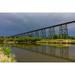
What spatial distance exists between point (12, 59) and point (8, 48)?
18 centimetres

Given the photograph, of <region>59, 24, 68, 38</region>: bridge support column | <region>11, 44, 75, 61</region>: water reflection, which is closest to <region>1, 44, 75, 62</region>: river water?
<region>11, 44, 75, 61</region>: water reflection

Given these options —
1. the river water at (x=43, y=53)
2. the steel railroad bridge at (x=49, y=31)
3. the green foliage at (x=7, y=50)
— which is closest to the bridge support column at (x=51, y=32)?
the steel railroad bridge at (x=49, y=31)

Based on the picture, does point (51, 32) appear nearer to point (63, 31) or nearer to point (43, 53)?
point (63, 31)

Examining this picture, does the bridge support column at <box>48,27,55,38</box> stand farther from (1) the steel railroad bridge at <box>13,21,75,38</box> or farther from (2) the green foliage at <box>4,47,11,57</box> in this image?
(2) the green foliage at <box>4,47,11,57</box>

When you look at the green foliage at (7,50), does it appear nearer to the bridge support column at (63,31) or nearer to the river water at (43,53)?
the river water at (43,53)

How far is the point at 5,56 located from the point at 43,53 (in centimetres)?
51

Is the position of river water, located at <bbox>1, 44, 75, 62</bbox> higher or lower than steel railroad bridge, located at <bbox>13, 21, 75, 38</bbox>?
lower

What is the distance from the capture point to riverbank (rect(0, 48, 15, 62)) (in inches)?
130

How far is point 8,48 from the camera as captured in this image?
3406mm

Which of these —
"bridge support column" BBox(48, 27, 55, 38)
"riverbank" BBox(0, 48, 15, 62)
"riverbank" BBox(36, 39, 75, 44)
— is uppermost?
"bridge support column" BBox(48, 27, 55, 38)

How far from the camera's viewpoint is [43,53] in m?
3.39

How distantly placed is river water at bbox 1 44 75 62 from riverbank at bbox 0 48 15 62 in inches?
2.4

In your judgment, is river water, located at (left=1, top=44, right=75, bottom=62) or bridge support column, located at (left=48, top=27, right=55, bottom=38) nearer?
river water, located at (left=1, top=44, right=75, bottom=62)
